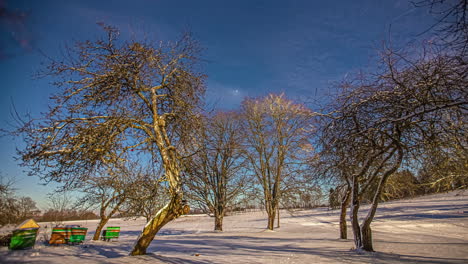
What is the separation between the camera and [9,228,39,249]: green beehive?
870 cm

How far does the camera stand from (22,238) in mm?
8867

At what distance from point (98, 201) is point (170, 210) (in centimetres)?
1252

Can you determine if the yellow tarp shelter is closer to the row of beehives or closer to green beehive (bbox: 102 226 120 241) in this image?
the row of beehives

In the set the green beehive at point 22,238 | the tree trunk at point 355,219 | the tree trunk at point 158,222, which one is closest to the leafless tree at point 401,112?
the tree trunk at point 355,219

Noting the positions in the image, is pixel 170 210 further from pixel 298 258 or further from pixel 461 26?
pixel 461 26

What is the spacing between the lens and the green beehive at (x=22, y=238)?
8.70 metres

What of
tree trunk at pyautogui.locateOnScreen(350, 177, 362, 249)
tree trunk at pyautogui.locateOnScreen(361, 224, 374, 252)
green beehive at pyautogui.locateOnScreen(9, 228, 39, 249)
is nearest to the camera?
tree trunk at pyautogui.locateOnScreen(361, 224, 374, 252)

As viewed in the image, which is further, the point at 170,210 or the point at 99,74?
the point at 170,210

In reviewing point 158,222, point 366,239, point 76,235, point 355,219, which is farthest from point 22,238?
point 366,239

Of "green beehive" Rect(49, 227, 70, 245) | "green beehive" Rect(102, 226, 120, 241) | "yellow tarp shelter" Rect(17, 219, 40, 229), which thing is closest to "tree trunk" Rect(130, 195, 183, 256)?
"yellow tarp shelter" Rect(17, 219, 40, 229)

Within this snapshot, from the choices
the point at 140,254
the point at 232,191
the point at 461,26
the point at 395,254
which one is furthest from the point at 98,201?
the point at 461,26

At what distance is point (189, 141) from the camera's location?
7.57 m

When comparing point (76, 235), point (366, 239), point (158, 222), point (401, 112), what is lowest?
point (76, 235)

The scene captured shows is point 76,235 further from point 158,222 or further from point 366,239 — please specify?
point 366,239
